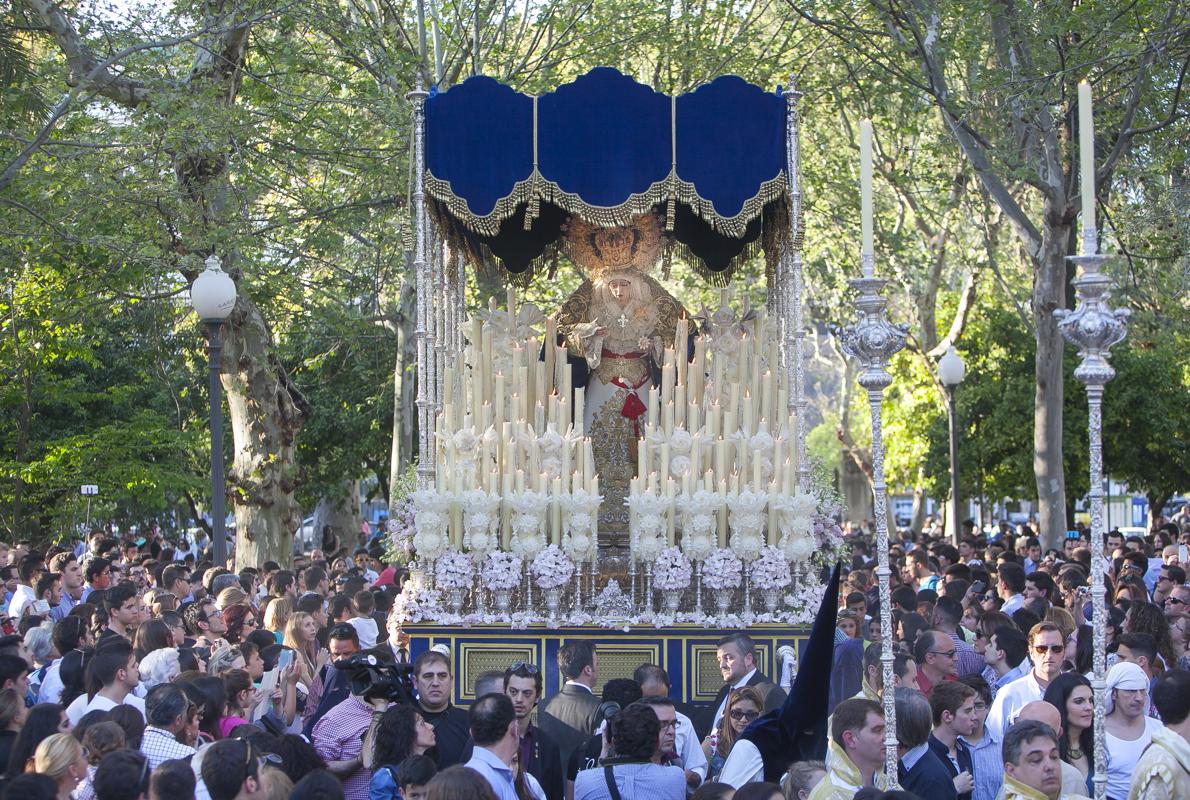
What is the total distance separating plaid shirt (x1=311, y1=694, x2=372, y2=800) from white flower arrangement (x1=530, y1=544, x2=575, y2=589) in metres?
4.28

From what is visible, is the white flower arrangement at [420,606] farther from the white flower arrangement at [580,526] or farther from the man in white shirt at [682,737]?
the man in white shirt at [682,737]

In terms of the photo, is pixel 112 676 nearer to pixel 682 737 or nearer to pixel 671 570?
pixel 682 737

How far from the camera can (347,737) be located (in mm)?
7590

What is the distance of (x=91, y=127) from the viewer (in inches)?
687

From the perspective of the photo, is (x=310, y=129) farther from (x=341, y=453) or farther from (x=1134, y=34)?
(x=341, y=453)

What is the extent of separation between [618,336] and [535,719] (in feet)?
19.4

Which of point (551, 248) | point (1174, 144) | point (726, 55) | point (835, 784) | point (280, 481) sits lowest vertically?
point (835, 784)

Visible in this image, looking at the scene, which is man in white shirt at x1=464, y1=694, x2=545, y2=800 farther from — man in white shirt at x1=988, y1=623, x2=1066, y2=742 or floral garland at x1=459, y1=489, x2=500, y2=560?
floral garland at x1=459, y1=489, x2=500, y2=560

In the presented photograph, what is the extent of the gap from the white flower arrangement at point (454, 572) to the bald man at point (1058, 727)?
5.73 metres

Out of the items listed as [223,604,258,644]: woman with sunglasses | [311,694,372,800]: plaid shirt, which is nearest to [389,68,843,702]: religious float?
[223,604,258,644]: woman with sunglasses

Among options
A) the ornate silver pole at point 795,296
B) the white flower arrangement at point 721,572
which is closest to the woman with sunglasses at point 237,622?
the white flower arrangement at point 721,572

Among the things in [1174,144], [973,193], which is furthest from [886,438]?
[1174,144]

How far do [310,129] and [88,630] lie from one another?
875 cm

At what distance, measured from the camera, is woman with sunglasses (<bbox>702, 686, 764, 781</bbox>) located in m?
7.92
